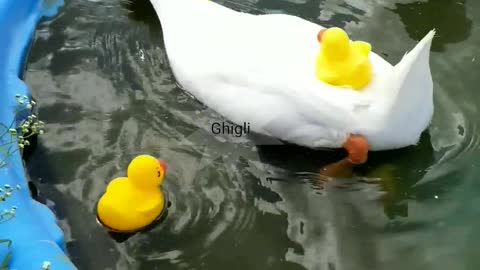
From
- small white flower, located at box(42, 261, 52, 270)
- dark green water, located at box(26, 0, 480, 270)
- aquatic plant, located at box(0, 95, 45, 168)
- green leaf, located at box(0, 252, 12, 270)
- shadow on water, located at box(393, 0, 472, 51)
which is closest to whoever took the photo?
small white flower, located at box(42, 261, 52, 270)

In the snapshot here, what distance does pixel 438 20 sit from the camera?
6.98 ft

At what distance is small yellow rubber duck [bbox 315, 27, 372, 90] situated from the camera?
158 centimetres

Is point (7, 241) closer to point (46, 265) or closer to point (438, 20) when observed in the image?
point (46, 265)

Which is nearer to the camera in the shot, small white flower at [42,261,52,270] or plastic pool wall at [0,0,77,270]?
small white flower at [42,261,52,270]

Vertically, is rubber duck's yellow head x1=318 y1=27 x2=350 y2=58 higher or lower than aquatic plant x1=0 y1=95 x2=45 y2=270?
higher

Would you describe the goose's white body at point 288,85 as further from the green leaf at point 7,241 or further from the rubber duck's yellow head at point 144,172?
the green leaf at point 7,241

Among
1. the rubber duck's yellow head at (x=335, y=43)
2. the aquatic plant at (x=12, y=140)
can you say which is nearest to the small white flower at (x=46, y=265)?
the aquatic plant at (x=12, y=140)

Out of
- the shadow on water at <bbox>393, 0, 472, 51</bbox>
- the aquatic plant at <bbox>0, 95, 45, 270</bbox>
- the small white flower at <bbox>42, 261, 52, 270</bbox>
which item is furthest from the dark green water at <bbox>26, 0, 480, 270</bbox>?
the small white flower at <bbox>42, 261, 52, 270</bbox>

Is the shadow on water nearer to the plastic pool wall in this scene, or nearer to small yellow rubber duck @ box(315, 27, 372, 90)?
small yellow rubber duck @ box(315, 27, 372, 90)

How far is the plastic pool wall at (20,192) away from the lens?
4.26ft

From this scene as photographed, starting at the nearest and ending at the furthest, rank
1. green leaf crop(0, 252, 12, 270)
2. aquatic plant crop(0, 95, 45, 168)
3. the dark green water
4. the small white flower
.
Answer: the small white flower < green leaf crop(0, 252, 12, 270) < aquatic plant crop(0, 95, 45, 168) < the dark green water

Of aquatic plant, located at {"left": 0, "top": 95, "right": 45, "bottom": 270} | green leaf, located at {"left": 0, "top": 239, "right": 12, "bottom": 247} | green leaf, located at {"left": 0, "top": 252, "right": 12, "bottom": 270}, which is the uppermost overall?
aquatic plant, located at {"left": 0, "top": 95, "right": 45, "bottom": 270}

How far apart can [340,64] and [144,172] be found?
459 mm

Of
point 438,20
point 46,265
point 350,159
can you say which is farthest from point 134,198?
point 438,20
